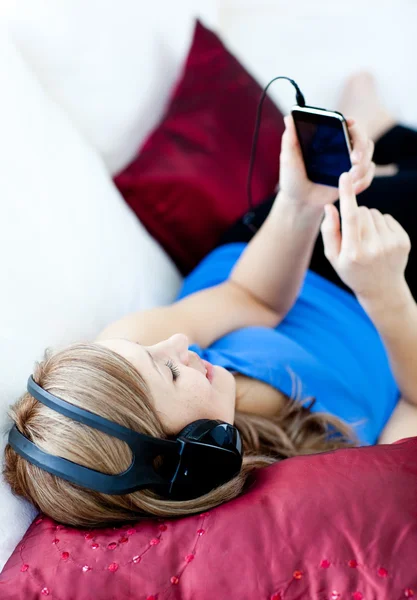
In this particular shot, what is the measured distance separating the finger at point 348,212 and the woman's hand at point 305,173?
0.25 ft

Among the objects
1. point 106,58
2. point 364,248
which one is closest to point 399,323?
point 364,248

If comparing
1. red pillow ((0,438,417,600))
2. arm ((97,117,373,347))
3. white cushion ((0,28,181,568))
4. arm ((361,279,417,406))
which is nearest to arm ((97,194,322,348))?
→ arm ((97,117,373,347))

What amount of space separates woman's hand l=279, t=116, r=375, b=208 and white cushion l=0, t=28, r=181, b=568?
1.10 ft

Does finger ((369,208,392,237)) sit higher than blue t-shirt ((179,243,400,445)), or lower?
higher

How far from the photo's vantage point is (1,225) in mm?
916

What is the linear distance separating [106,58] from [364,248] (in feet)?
2.45

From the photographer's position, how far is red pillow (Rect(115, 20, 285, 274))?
4.27 feet

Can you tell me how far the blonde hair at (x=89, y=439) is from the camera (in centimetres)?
69

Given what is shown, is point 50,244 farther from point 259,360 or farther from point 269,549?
point 269,549

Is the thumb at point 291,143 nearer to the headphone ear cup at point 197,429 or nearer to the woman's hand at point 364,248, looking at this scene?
the woman's hand at point 364,248

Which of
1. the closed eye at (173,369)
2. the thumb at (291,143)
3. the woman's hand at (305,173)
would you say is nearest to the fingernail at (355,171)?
the woman's hand at (305,173)

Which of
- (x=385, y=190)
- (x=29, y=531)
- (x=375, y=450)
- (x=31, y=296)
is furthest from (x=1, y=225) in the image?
(x=385, y=190)

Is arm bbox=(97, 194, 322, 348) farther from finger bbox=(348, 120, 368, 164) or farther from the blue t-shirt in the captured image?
finger bbox=(348, 120, 368, 164)

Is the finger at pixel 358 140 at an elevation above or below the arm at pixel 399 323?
above
